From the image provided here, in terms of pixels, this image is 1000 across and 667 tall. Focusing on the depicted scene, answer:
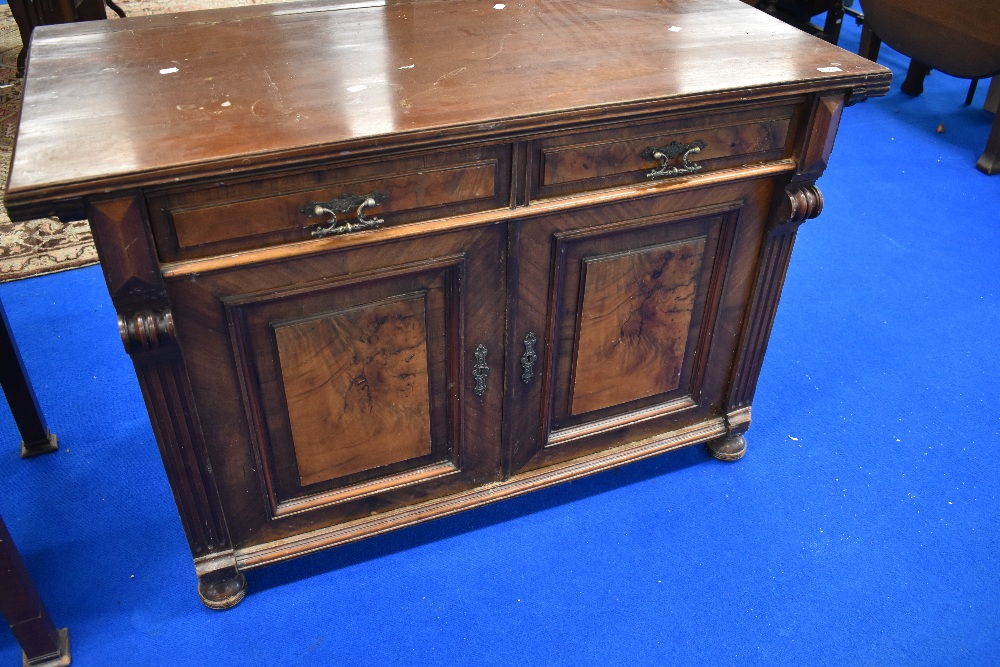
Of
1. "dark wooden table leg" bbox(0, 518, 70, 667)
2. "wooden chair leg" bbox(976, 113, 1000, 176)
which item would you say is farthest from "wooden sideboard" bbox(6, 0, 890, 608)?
"wooden chair leg" bbox(976, 113, 1000, 176)

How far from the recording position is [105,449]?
2.00m

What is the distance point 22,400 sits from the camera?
1.89 metres

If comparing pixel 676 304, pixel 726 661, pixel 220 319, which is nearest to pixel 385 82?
pixel 220 319

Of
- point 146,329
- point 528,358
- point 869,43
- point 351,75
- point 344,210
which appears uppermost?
point 351,75

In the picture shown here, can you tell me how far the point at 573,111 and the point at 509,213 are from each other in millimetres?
199

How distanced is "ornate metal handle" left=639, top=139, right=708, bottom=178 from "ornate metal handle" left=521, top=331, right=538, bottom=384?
378 mm

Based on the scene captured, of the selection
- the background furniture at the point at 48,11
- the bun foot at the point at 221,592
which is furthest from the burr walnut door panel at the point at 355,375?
the background furniture at the point at 48,11

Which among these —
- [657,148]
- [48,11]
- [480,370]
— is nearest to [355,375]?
[480,370]

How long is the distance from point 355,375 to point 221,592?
21.9 inches

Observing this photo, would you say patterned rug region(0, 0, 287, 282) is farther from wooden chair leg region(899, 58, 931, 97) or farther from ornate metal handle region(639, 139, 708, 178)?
wooden chair leg region(899, 58, 931, 97)

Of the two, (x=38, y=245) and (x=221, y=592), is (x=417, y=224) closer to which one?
(x=221, y=592)

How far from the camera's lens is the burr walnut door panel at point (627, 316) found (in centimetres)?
153

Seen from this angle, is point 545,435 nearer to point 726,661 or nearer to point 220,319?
point 726,661

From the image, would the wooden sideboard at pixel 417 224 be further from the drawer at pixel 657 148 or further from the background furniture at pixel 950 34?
the background furniture at pixel 950 34
